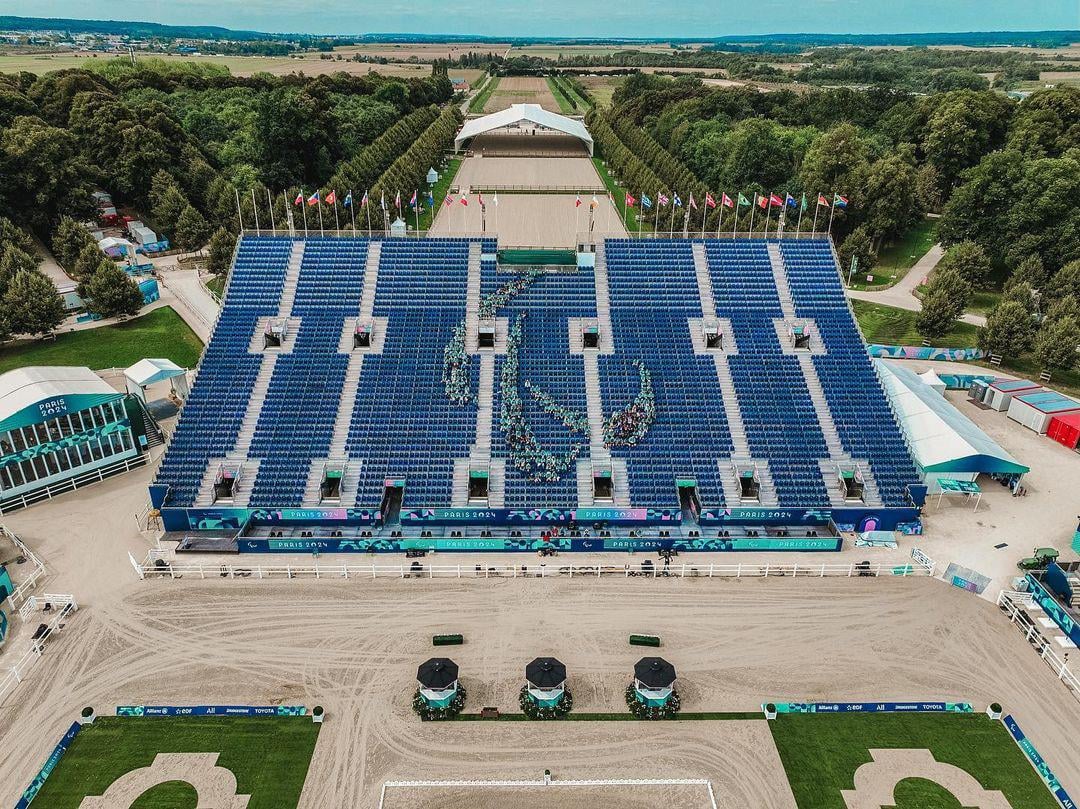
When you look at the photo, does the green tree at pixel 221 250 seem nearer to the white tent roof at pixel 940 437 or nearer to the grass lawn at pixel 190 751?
the grass lawn at pixel 190 751

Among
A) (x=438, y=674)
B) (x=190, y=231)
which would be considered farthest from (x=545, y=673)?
(x=190, y=231)

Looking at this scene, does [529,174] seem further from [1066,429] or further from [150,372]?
[1066,429]

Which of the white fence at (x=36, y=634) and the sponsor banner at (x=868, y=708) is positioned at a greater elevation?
the white fence at (x=36, y=634)

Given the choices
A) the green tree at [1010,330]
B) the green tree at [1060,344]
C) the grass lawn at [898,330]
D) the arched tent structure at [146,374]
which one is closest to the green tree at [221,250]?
the arched tent structure at [146,374]

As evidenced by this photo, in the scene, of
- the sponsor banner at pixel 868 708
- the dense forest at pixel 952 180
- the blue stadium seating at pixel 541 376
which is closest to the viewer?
the sponsor banner at pixel 868 708

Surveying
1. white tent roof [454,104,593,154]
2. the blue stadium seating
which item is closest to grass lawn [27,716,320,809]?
the blue stadium seating

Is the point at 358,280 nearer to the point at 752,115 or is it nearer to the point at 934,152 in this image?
the point at 934,152

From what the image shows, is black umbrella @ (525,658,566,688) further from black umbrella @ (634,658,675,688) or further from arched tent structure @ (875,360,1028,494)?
arched tent structure @ (875,360,1028,494)
